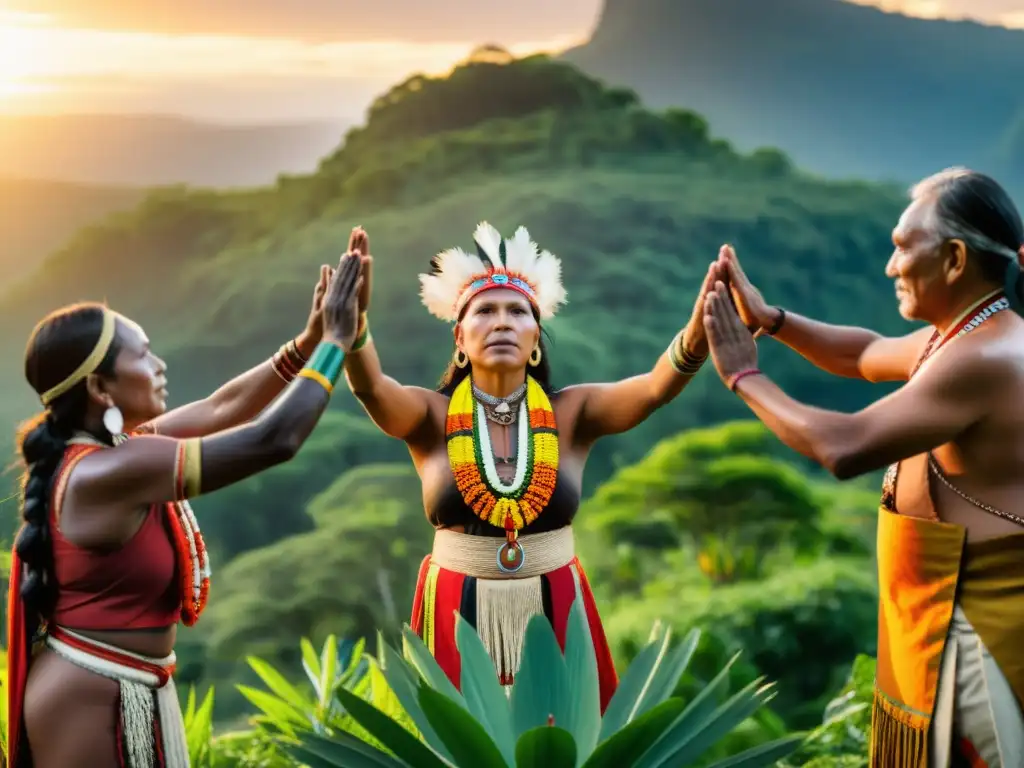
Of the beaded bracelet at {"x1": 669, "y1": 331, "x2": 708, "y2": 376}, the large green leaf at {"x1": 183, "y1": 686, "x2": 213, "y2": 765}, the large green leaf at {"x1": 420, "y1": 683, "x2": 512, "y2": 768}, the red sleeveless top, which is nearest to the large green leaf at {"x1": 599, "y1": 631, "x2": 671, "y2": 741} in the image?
the large green leaf at {"x1": 420, "y1": 683, "x2": 512, "y2": 768}

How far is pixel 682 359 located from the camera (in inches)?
131

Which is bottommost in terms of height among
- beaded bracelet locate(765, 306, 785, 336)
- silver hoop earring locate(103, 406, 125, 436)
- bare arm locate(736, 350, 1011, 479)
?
silver hoop earring locate(103, 406, 125, 436)

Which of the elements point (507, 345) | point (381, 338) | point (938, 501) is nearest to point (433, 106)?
point (381, 338)

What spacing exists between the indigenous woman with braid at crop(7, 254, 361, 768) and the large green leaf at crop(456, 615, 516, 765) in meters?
0.62

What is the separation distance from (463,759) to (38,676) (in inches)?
37.6

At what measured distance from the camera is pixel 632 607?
21.7ft

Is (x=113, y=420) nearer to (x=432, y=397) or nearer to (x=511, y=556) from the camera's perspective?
(x=432, y=397)

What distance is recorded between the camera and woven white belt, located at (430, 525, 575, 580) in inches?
130

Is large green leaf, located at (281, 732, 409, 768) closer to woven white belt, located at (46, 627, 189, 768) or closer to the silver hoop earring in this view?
woven white belt, located at (46, 627, 189, 768)

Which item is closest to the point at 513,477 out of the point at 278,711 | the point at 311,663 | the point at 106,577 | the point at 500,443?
the point at 500,443

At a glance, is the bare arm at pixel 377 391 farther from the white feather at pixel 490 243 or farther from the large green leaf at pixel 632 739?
the large green leaf at pixel 632 739

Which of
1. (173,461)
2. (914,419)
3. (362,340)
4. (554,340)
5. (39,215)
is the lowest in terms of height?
(173,461)

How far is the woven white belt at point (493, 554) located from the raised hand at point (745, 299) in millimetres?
806

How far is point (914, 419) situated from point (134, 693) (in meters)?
1.81
